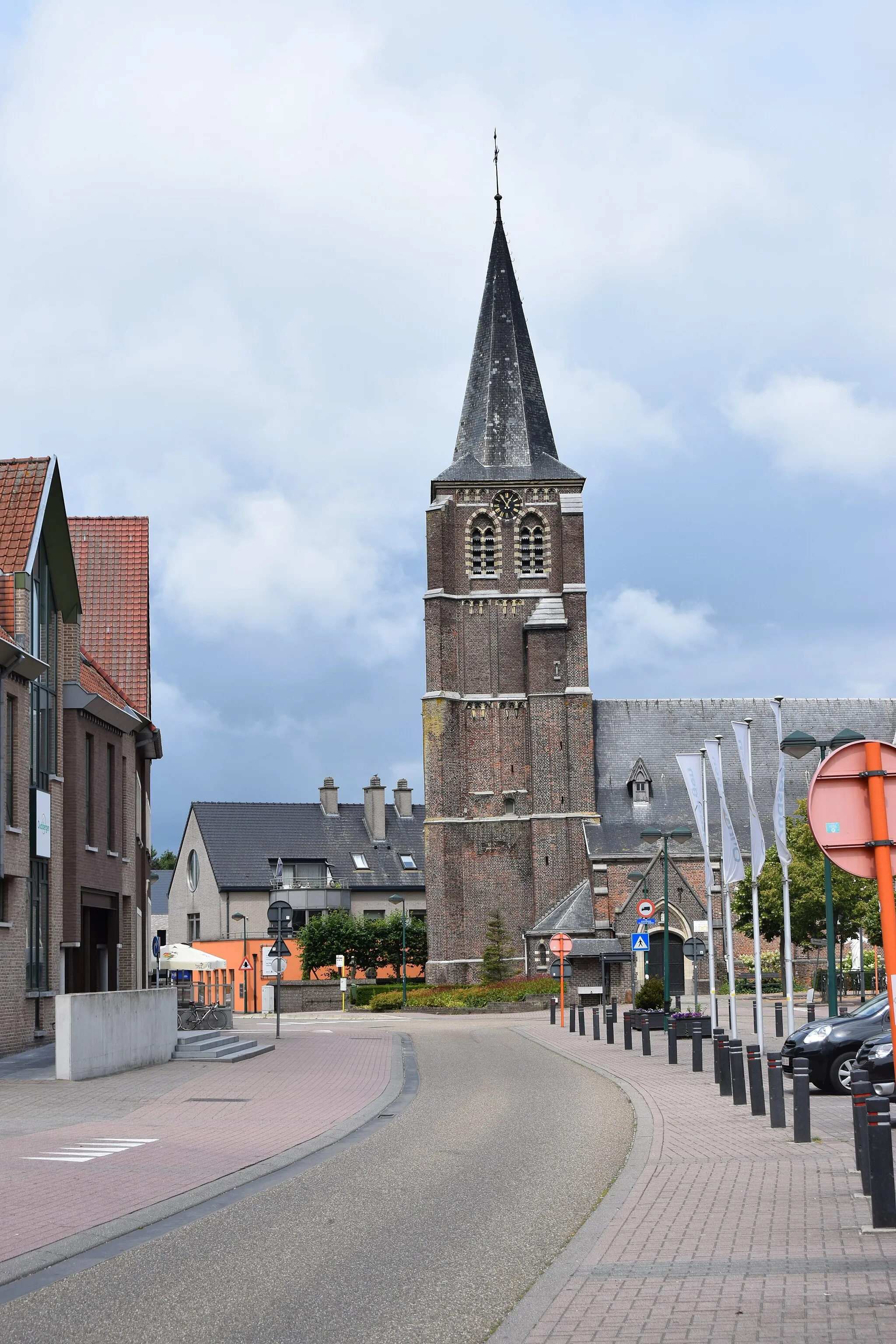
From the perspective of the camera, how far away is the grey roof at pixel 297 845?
80250 millimetres

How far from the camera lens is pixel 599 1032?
35625 millimetres

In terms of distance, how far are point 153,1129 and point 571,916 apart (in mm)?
45645

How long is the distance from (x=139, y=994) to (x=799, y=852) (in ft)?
109

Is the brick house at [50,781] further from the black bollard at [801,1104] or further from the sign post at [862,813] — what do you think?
the sign post at [862,813]

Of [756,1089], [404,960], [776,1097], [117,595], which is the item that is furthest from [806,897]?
[776,1097]

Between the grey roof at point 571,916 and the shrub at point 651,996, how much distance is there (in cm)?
2321

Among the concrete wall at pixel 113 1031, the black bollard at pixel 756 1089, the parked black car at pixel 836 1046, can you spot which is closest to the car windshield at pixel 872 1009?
the parked black car at pixel 836 1046

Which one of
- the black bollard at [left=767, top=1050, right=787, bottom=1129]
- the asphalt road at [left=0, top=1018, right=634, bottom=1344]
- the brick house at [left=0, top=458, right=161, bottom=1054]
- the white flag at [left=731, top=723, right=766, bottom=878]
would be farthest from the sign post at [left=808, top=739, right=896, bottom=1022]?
the brick house at [left=0, top=458, right=161, bottom=1054]

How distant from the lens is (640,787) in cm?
6588

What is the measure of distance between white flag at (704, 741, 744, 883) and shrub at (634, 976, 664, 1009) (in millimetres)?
9238

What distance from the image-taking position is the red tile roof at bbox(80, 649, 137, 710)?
3055 cm

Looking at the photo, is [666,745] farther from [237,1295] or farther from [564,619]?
[237,1295]

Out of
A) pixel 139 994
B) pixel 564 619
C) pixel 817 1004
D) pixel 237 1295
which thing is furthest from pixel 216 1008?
pixel 564 619

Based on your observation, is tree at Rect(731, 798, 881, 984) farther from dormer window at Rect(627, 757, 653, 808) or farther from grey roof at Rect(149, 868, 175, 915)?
grey roof at Rect(149, 868, 175, 915)
